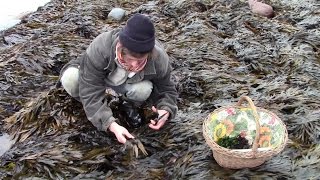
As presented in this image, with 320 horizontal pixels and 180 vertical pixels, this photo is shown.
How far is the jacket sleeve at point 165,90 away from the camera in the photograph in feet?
9.83

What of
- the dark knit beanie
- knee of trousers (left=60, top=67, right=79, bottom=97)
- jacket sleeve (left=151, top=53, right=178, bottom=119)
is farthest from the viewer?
knee of trousers (left=60, top=67, right=79, bottom=97)

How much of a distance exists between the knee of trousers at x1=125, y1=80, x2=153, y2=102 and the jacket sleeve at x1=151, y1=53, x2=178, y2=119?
49mm

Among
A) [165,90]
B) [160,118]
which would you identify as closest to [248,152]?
[160,118]

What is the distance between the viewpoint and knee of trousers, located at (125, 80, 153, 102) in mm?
3088

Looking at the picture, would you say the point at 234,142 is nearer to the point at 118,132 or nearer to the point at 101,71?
the point at 118,132

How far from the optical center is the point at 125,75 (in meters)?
2.99

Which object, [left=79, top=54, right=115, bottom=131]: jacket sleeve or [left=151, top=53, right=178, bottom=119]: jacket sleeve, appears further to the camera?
[left=151, top=53, right=178, bottom=119]: jacket sleeve

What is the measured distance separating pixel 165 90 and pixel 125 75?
12.9 inches

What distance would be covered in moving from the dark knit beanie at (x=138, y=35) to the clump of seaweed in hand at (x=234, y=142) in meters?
0.81

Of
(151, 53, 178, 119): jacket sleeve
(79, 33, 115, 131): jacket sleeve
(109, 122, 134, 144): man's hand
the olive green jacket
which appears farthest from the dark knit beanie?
(109, 122, 134, 144): man's hand

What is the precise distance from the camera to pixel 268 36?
17.5 feet

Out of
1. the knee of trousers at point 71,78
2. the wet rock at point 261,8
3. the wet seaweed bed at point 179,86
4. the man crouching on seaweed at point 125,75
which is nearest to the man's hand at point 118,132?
the man crouching on seaweed at point 125,75

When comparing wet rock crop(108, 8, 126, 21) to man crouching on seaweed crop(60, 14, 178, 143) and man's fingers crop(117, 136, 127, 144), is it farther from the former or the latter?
man's fingers crop(117, 136, 127, 144)

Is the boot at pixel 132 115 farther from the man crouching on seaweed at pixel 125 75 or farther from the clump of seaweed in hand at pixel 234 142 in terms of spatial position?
the clump of seaweed in hand at pixel 234 142
